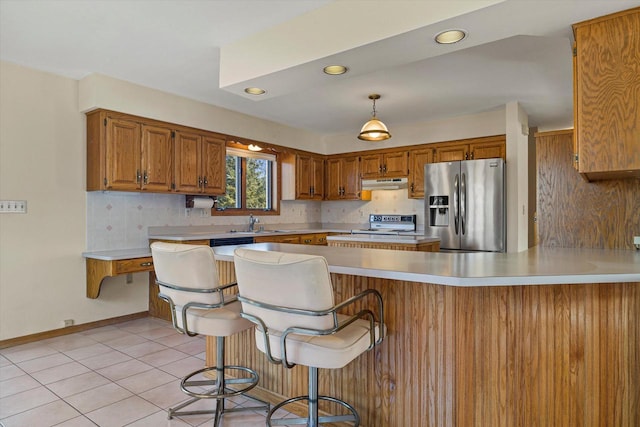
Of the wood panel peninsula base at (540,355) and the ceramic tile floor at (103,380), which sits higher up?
the wood panel peninsula base at (540,355)

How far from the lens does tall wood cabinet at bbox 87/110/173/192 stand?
3607 mm

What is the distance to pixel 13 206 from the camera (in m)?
3.31

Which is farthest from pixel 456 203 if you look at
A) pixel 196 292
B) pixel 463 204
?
pixel 196 292

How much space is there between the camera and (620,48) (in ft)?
5.90

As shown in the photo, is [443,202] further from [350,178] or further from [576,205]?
[576,205]

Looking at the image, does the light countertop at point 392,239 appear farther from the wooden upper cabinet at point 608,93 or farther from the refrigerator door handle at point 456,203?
the wooden upper cabinet at point 608,93

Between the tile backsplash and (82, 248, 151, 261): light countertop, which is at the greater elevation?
the tile backsplash

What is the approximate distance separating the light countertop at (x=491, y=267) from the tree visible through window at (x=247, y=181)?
10.1 ft

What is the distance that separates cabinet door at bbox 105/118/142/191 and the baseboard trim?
57.2 inches

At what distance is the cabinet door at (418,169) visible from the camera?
531 cm

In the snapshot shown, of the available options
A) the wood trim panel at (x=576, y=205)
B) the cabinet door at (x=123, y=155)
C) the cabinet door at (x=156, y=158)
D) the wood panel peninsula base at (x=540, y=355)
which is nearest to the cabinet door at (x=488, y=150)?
the wood trim panel at (x=576, y=205)

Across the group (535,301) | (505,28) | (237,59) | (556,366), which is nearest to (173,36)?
(237,59)

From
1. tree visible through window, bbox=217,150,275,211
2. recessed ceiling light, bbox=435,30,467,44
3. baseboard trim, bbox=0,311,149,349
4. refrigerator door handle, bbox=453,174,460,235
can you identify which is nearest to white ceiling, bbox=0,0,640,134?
recessed ceiling light, bbox=435,30,467,44

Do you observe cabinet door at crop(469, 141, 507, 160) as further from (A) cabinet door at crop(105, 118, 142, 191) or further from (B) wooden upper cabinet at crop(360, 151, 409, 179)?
(A) cabinet door at crop(105, 118, 142, 191)
